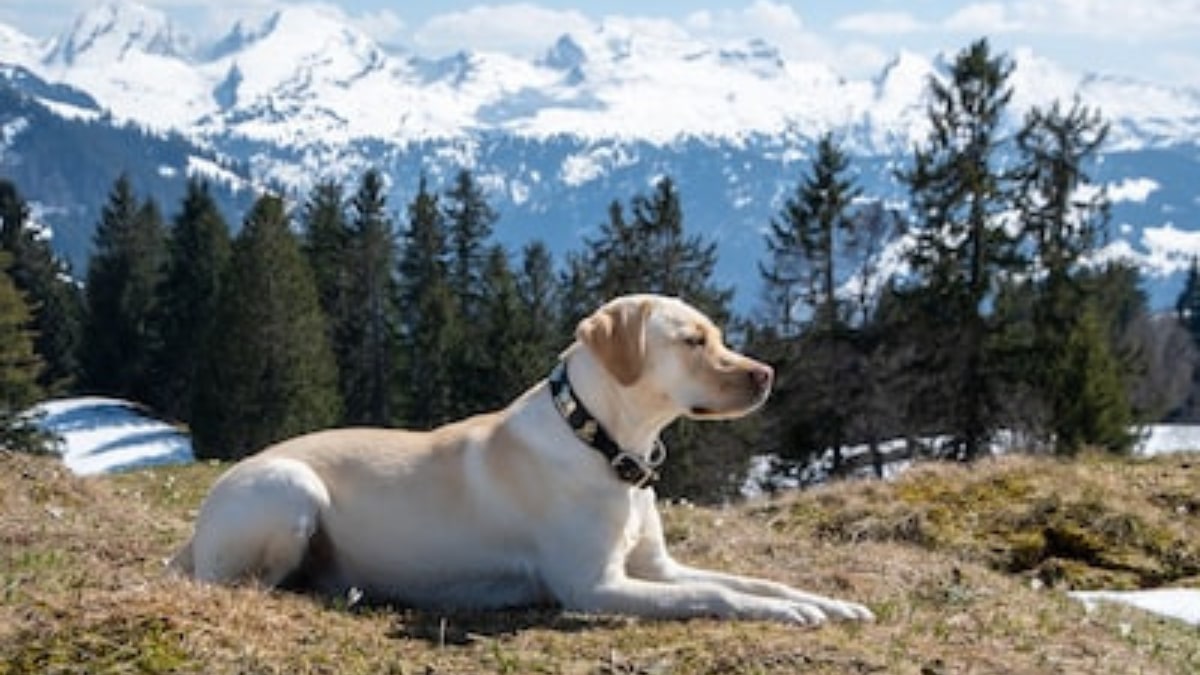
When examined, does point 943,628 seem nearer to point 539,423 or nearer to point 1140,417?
point 539,423

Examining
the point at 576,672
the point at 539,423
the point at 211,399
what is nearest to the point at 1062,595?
the point at 539,423

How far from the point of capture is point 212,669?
22.7 ft

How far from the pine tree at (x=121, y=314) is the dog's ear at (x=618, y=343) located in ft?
261

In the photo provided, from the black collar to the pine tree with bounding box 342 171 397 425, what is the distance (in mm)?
68363

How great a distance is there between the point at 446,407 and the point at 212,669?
204ft

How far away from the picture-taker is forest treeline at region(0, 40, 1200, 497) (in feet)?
160

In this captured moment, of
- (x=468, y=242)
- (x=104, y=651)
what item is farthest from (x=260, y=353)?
(x=104, y=651)

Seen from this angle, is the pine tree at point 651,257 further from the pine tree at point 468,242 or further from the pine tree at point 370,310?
the pine tree at point 370,310

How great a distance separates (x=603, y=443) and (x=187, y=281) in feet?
242

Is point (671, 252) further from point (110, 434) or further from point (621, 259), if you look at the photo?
point (110, 434)

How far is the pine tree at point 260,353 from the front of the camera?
63156 mm

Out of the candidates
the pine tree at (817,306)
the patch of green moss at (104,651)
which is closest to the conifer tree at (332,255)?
the pine tree at (817,306)

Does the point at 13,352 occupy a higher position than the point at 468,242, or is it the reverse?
the point at 468,242

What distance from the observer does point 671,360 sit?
9.07m
